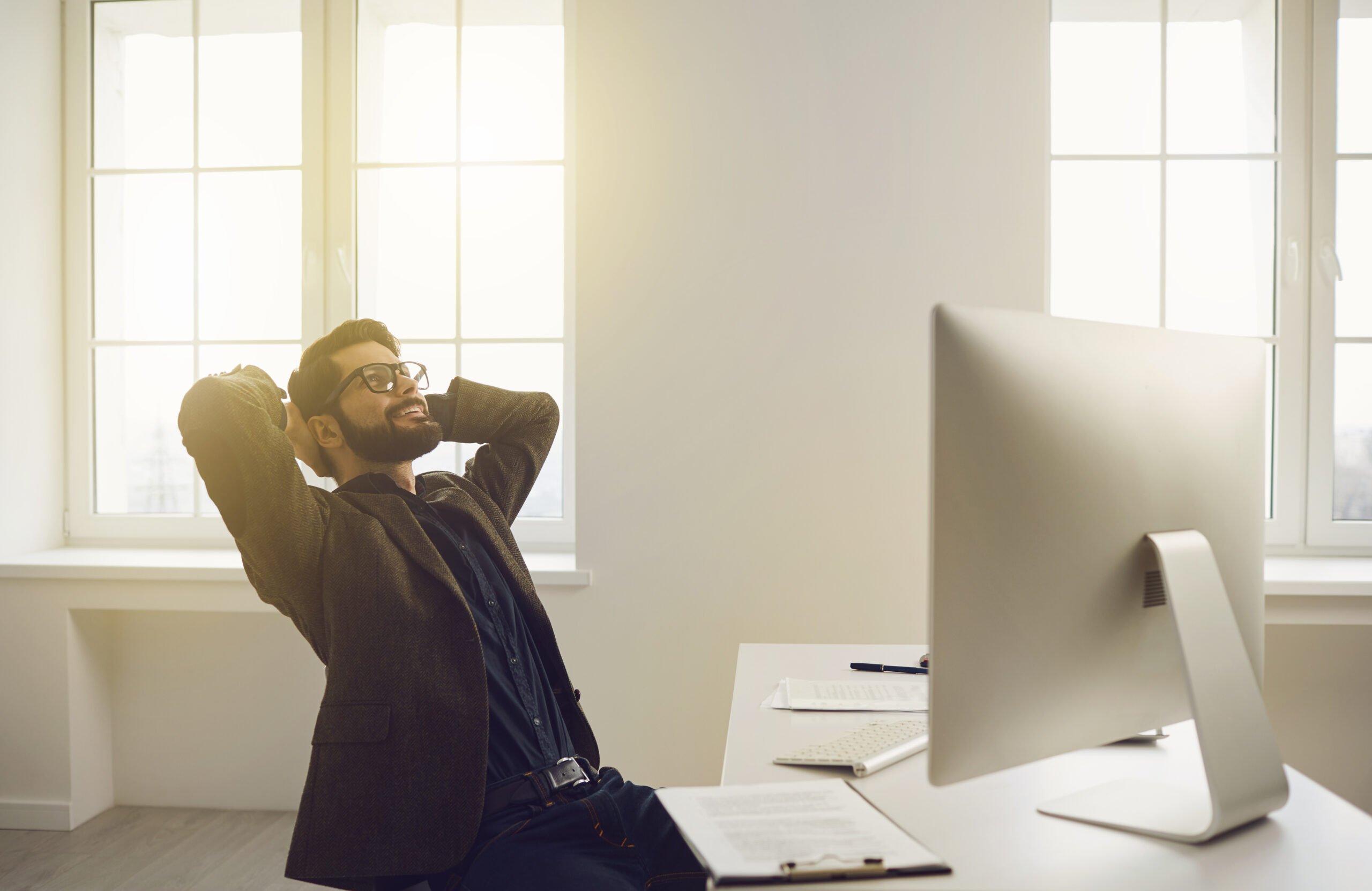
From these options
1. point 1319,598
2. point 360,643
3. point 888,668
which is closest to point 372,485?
point 360,643

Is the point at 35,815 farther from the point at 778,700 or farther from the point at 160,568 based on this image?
the point at 778,700

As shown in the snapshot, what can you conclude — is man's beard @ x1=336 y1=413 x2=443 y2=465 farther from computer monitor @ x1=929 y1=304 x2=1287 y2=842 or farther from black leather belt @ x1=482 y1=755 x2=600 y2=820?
computer monitor @ x1=929 y1=304 x2=1287 y2=842

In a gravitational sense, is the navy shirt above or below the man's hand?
below

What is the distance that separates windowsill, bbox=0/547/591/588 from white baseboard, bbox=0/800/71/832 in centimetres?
69

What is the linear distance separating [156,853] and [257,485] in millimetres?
1668

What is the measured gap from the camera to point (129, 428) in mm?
2936

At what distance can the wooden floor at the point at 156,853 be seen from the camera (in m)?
A: 2.23

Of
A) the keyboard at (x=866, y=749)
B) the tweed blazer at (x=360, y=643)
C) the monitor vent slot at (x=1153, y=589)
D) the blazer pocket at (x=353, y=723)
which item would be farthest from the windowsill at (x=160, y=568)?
the monitor vent slot at (x=1153, y=589)

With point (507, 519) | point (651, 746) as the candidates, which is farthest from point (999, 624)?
point (651, 746)

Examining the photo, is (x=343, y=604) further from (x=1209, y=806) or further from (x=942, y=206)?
(x=942, y=206)

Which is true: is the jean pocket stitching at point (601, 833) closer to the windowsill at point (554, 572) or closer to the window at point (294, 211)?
the windowsill at point (554, 572)

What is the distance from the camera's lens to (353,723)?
1.34 m

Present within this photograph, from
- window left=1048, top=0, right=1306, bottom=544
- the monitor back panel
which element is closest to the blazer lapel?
the monitor back panel

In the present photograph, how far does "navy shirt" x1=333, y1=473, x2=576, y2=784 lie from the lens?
144 cm
